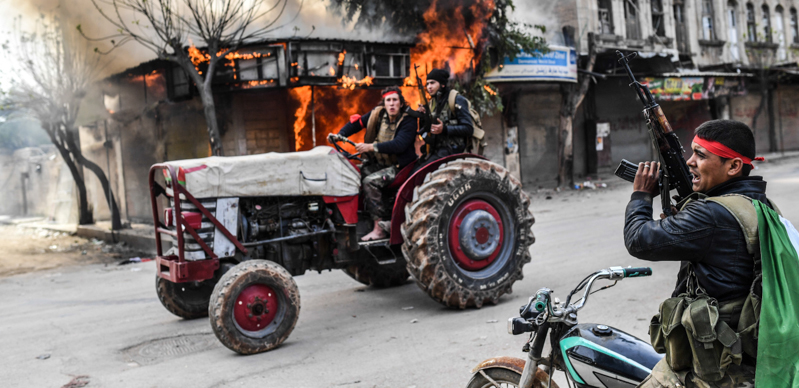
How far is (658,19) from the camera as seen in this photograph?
2333 centimetres

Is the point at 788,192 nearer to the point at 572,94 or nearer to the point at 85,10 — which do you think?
the point at 572,94

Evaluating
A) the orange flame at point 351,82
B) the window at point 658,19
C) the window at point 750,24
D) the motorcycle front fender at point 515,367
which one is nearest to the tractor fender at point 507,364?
the motorcycle front fender at point 515,367

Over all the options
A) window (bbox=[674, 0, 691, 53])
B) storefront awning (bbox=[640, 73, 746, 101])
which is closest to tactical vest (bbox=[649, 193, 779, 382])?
storefront awning (bbox=[640, 73, 746, 101])

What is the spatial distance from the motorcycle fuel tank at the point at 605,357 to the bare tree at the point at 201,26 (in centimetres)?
1011

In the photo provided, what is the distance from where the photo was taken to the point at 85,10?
13.0 meters

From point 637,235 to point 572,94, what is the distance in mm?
18165

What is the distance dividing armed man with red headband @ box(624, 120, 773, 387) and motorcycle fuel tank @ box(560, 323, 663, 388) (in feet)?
0.50

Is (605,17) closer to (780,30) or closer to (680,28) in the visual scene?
(680,28)

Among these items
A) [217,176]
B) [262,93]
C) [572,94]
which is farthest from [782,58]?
[217,176]

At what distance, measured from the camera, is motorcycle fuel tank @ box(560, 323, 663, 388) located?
99.3 inches

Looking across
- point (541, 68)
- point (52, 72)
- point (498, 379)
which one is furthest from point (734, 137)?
point (52, 72)

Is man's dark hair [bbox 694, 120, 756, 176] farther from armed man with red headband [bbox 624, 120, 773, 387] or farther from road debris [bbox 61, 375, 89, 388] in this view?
road debris [bbox 61, 375, 89, 388]

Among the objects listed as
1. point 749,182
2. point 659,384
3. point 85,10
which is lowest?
point 659,384

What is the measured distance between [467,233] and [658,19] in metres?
A: 20.6
